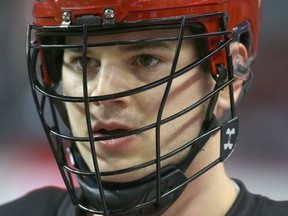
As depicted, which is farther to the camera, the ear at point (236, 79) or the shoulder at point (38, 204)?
the shoulder at point (38, 204)

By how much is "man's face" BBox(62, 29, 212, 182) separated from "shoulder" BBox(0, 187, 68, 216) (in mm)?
291

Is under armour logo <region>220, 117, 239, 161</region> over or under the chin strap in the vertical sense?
over

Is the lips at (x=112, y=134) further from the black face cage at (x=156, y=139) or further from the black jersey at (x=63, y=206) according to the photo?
the black jersey at (x=63, y=206)

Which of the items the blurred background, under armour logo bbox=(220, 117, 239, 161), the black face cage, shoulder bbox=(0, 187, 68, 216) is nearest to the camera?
the black face cage

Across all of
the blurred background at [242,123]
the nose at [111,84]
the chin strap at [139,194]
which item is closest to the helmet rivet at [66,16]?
the nose at [111,84]

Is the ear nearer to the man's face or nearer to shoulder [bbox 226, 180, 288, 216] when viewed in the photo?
the man's face

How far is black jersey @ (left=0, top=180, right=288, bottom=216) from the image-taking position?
4.12 feet

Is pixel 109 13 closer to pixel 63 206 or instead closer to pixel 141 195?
pixel 141 195

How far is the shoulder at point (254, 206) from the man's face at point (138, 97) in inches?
7.0

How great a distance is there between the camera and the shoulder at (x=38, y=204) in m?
1.38

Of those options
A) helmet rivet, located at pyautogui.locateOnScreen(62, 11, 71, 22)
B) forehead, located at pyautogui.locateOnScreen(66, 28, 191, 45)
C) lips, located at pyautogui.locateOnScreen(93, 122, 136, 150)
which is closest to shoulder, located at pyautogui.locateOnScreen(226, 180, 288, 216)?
lips, located at pyautogui.locateOnScreen(93, 122, 136, 150)

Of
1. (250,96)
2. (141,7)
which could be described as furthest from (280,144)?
(141,7)

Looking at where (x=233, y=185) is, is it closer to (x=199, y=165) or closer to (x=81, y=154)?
(x=199, y=165)

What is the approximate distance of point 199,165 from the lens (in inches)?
48.0
